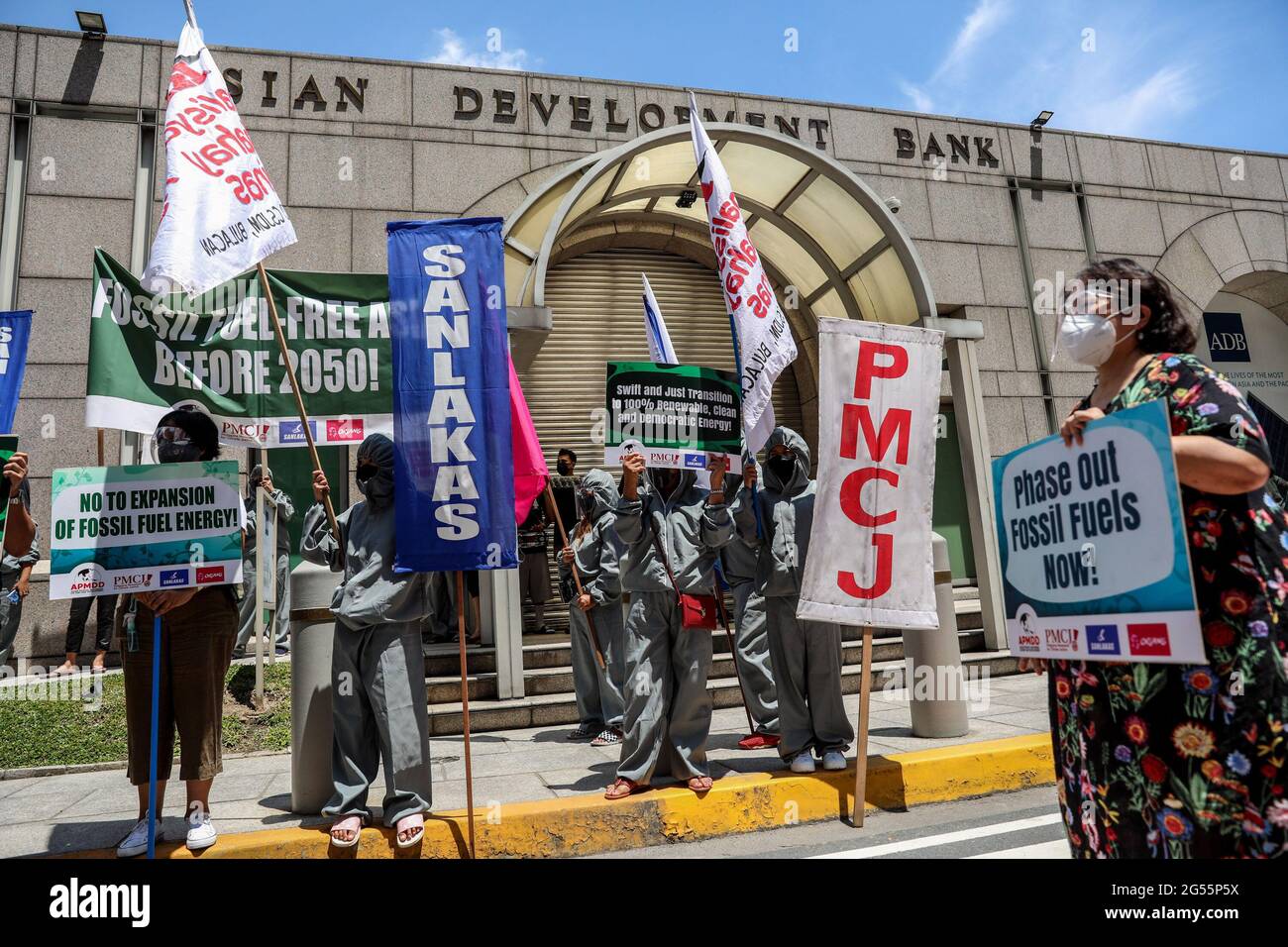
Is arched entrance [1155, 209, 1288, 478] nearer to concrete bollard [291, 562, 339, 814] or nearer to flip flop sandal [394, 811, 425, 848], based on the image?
concrete bollard [291, 562, 339, 814]

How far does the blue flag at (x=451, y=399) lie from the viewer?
394 cm

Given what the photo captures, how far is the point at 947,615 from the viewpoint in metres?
5.90

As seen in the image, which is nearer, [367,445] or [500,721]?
[367,445]

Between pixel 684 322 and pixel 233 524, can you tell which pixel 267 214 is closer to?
pixel 233 524

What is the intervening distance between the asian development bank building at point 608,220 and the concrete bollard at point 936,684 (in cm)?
247

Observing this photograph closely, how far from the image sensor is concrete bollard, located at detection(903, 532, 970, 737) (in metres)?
5.69

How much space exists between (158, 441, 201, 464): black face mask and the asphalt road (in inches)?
116

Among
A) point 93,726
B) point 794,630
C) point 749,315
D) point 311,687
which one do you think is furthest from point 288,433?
point 794,630

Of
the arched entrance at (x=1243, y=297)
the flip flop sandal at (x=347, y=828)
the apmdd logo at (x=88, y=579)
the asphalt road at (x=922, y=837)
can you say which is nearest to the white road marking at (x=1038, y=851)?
the asphalt road at (x=922, y=837)

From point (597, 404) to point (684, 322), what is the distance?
1.89 m

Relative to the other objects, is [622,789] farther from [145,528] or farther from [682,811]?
[145,528]
